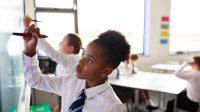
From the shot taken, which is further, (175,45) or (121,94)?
(175,45)

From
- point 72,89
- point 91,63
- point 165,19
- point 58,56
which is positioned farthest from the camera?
point 165,19

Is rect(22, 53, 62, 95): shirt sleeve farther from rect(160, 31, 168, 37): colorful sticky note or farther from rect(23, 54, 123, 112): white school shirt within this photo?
rect(160, 31, 168, 37): colorful sticky note

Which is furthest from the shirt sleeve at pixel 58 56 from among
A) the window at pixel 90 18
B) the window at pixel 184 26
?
the window at pixel 184 26

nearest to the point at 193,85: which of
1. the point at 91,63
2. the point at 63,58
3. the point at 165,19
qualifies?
the point at 63,58

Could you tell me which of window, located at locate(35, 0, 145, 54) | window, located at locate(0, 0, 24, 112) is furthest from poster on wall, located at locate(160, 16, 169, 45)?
window, located at locate(0, 0, 24, 112)

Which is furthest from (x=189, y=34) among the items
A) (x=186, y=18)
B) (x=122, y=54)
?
(x=122, y=54)

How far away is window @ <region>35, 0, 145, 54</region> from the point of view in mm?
3850

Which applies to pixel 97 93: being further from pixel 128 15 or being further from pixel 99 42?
pixel 128 15

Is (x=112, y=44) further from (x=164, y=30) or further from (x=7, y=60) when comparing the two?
(x=164, y=30)

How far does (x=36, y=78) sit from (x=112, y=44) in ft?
1.45

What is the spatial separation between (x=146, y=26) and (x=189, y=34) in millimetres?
1120

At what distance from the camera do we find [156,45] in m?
4.81

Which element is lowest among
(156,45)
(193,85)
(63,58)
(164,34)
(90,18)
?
(193,85)

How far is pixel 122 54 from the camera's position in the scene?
1.00 meters
